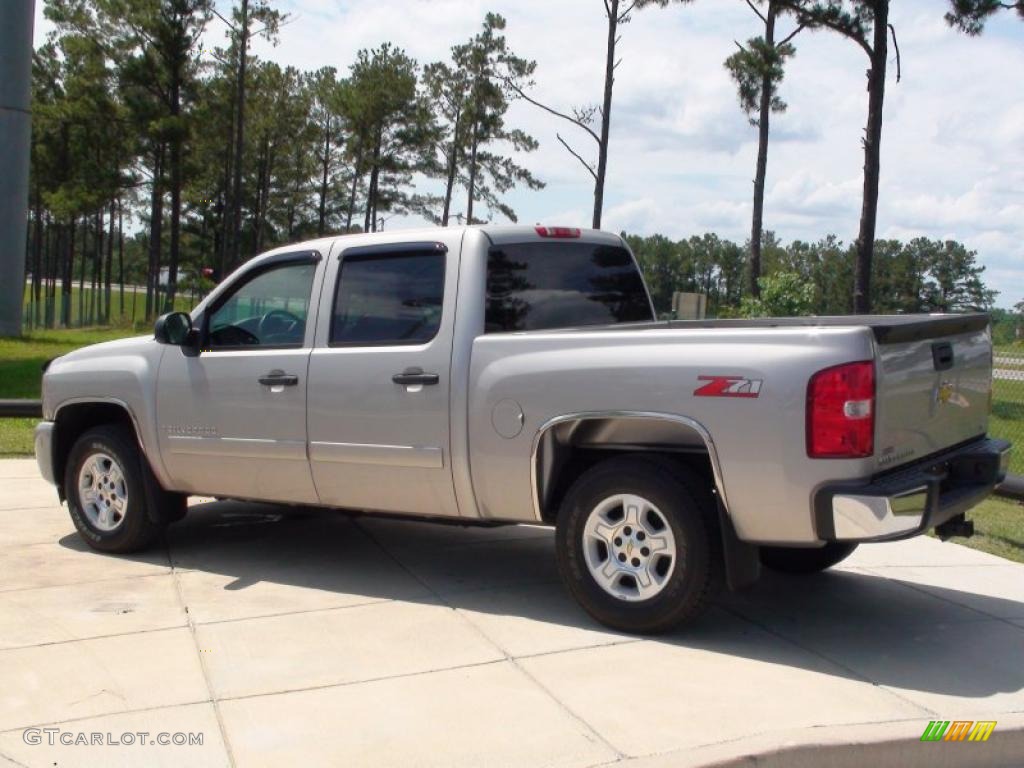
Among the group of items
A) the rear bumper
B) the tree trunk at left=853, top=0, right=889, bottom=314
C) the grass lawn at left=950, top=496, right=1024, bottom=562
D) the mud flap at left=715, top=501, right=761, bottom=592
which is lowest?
the grass lawn at left=950, top=496, right=1024, bottom=562

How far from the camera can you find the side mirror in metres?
6.61

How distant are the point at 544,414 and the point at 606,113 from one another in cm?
2065

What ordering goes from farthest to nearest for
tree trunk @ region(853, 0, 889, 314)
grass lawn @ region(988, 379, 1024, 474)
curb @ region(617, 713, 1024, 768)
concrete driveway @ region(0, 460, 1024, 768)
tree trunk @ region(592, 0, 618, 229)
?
tree trunk @ region(592, 0, 618, 229)
tree trunk @ region(853, 0, 889, 314)
grass lawn @ region(988, 379, 1024, 474)
concrete driveway @ region(0, 460, 1024, 768)
curb @ region(617, 713, 1024, 768)

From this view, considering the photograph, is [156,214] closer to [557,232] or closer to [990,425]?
[990,425]

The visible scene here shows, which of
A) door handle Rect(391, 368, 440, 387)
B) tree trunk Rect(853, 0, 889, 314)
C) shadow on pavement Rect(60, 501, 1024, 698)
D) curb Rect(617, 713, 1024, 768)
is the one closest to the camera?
curb Rect(617, 713, 1024, 768)

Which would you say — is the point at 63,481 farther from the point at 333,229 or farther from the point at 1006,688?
the point at 333,229

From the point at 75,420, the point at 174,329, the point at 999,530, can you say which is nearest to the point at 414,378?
the point at 174,329

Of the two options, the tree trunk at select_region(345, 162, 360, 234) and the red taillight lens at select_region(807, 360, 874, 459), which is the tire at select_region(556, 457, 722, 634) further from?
the tree trunk at select_region(345, 162, 360, 234)

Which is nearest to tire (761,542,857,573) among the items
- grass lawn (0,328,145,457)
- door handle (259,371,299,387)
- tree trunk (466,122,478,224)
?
door handle (259,371,299,387)

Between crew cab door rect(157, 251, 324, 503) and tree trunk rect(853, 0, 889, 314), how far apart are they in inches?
545

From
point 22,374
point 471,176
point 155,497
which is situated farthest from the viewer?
point 471,176

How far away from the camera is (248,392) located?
645 cm

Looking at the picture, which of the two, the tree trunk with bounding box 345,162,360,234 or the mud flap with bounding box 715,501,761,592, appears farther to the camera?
the tree trunk with bounding box 345,162,360,234

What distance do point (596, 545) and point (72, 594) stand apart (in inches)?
113
